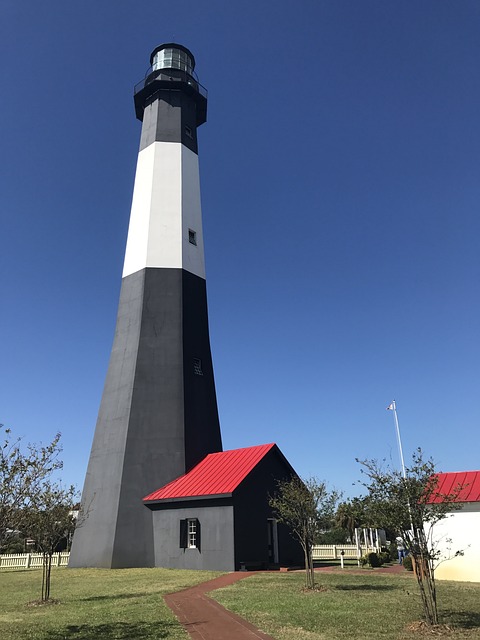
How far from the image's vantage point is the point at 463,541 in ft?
66.1

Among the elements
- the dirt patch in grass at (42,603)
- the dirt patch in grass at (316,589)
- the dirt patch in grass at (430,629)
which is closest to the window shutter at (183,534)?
the dirt patch in grass at (316,589)

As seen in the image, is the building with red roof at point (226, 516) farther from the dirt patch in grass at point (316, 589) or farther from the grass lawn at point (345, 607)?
the dirt patch in grass at point (316, 589)

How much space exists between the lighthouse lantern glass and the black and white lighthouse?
87.2 inches

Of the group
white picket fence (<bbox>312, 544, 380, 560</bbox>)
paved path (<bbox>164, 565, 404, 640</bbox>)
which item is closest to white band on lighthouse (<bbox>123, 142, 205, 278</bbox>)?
paved path (<bbox>164, 565, 404, 640</bbox>)

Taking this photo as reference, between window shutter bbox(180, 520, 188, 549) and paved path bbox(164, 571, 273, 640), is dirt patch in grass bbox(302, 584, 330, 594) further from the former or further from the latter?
window shutter bbox(180, 520, 188, 549)

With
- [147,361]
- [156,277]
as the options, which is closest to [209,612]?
[147,361]

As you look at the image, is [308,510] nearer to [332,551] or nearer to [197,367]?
[197,367]

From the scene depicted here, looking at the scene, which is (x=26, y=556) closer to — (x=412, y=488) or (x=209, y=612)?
(x=209, y=612)

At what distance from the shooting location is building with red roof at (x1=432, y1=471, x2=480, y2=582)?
1991 centimetres

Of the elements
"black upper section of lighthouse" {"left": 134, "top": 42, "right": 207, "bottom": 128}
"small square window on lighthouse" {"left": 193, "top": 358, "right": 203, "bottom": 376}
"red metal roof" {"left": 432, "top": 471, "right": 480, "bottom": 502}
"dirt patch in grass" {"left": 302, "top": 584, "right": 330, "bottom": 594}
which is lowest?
"dirt patch in grass" {"left": 302, "top": 584, "right": 330, "bottom": 594}

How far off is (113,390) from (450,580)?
19378 mm

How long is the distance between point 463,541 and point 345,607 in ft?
30.4

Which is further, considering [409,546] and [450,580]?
[450,580]

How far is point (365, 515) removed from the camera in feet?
40.3
